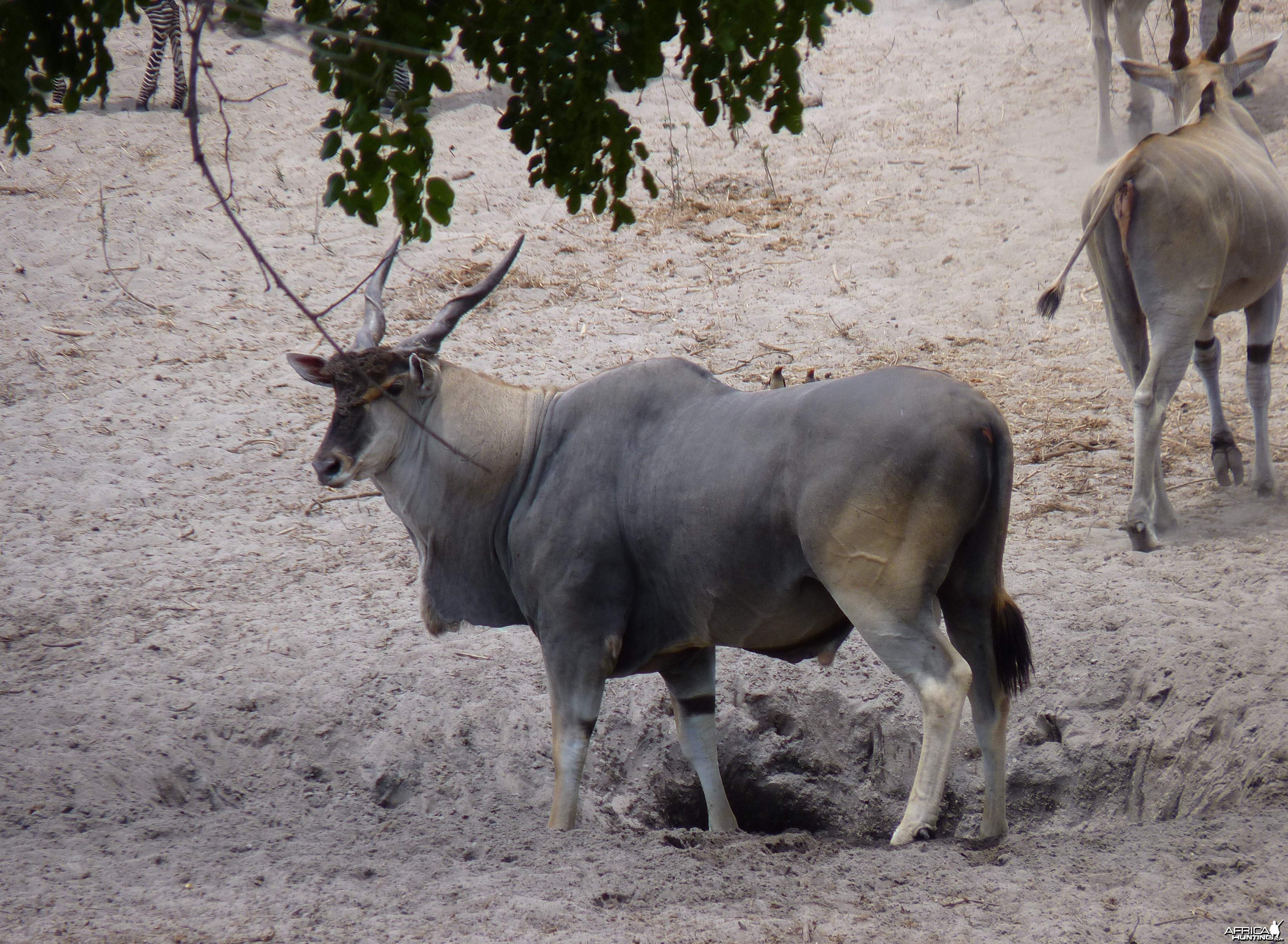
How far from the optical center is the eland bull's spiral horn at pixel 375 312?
404 cm

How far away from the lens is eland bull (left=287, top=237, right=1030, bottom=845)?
10.6ft

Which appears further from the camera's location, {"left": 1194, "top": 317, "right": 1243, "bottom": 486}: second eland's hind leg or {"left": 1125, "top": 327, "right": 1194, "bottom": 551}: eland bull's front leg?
{"left": 1194, "top": 317, "right": 1243, "bottom": 486}: second eland's hind leg

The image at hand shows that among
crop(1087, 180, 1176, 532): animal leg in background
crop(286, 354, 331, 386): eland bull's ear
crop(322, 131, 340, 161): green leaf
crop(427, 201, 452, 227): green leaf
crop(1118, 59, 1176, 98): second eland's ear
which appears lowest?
crop(1087, 180, 1176, 532): animal leg in background

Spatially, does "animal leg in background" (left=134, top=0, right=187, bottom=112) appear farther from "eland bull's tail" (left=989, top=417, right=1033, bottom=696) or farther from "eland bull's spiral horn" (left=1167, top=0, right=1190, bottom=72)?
"eland bull's tail" (left=989, top=417, right=1033, bottom=696)

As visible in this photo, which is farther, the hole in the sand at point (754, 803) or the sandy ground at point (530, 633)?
the hole in the sand at point (754, 803)

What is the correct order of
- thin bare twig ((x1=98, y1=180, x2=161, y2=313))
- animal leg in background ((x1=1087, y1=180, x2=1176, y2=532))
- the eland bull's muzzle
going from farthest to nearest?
thin bare twig ((x1=98, y1=180, x2=161, y2=313))
animal leg in background ((x1=1087, y1=180, x2=1176, y2=532))
the eland bull's muzzle

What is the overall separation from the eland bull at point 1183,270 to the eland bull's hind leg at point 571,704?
2750 mm

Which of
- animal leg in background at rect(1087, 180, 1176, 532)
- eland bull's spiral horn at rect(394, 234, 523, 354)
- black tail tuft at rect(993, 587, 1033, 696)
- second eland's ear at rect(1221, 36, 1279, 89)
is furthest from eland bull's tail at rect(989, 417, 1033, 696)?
second eland's ear at rect(1221, 36, 1279, 89)

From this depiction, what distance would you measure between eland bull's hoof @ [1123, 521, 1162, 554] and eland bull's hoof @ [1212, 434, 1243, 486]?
89cm

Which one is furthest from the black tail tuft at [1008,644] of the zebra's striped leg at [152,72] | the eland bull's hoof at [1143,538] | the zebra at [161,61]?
the zebra's striped leg at [152,72]

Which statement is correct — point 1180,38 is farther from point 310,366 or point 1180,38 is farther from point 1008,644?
point 310,366

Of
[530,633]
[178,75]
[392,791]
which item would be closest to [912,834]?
[392,791]

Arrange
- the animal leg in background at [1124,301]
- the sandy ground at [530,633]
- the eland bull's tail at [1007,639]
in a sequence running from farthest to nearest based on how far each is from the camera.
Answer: the animal leg in background at [1124,301], the eland bull's tail at [1007,639], the sandy ground at [530,633]

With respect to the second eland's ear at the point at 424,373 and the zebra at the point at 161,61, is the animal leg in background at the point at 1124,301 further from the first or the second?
the zebra at the point at 161,61
